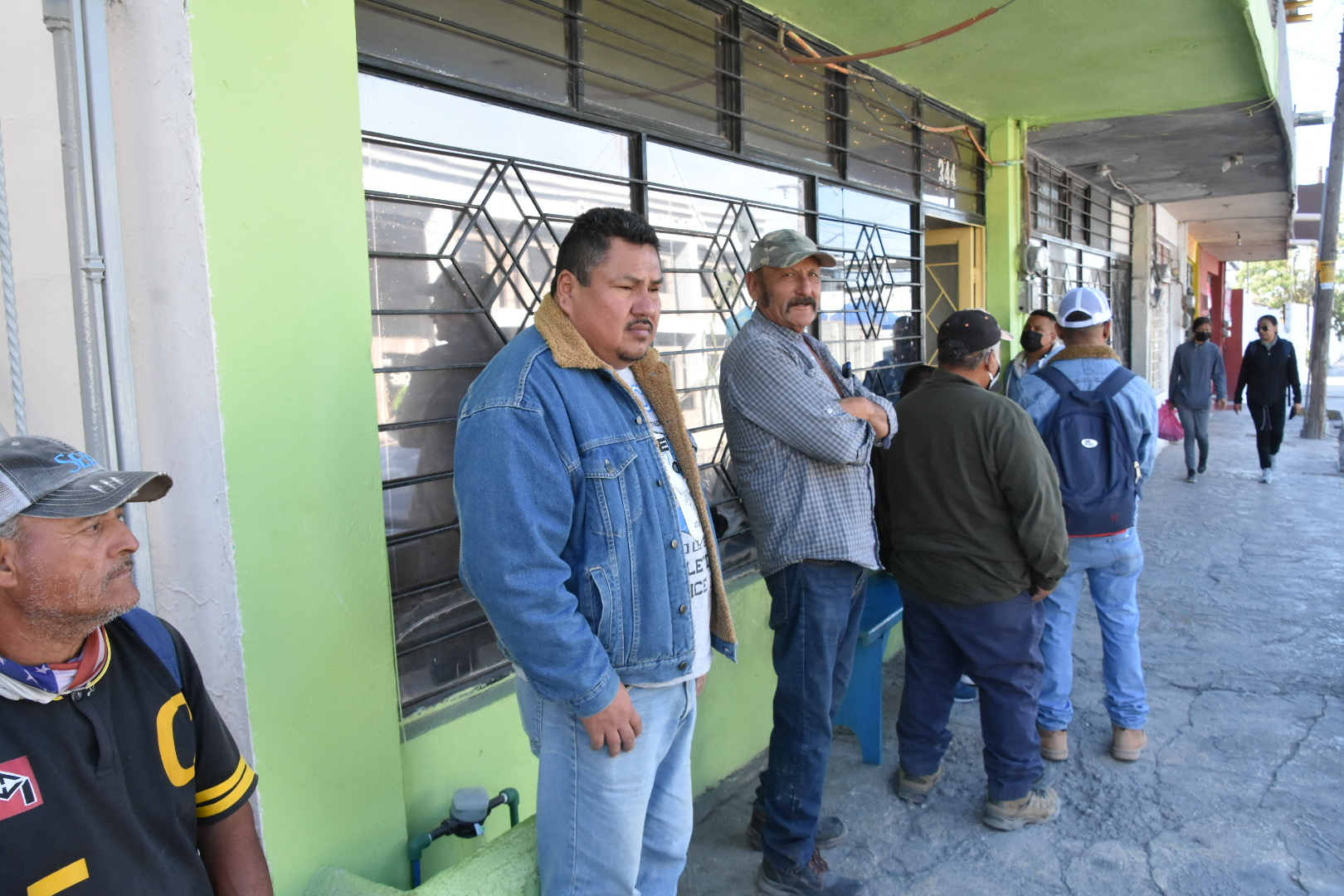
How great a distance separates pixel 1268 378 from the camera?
32.1ft

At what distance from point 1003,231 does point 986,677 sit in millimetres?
4519

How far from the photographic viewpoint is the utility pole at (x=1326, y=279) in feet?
42.0

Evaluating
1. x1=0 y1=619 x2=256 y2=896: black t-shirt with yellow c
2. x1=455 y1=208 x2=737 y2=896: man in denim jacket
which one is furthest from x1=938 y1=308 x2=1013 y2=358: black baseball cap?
x1=0 y1=619 x2=256 y2=896: black t-shirt with yellow c

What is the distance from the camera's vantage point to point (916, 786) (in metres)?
3.45

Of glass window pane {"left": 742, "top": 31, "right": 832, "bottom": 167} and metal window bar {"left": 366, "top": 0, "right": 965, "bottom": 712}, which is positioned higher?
glass window pane {"left": 742, "top": 31, "right": 832, "bottom": 167}

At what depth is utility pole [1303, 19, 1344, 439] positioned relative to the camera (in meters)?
12.8

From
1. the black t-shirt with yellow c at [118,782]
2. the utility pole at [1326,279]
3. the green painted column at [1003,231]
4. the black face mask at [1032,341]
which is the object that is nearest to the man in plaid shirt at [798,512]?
the black t-shirt with yellow c at [118,782]

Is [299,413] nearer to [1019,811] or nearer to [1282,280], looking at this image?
[1019,811]

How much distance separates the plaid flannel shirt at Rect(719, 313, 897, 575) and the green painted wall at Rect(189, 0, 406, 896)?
1155 millimetres

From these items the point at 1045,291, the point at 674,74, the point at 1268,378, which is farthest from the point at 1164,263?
the point at 674,74

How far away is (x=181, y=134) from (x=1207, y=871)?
3.50 meters

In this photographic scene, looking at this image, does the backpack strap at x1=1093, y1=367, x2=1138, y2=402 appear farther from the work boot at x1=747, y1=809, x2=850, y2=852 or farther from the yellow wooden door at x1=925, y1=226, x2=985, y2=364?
the yellow wooden door at x1=925, y1=226, x2=985, y2=364

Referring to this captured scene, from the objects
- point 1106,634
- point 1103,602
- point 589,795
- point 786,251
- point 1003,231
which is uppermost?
point 1003,231

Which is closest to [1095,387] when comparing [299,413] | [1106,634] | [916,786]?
[1106,634]
